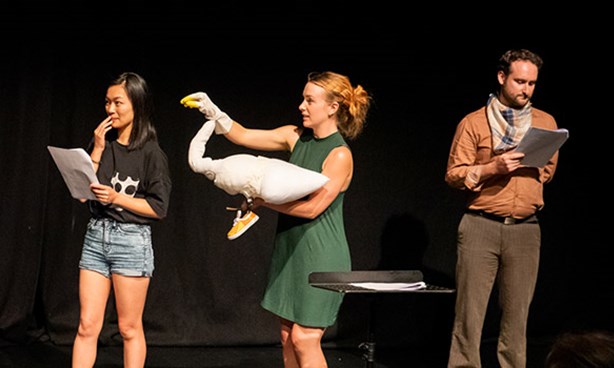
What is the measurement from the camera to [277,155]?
4.88 m

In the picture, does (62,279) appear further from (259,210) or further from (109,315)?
(259,210)

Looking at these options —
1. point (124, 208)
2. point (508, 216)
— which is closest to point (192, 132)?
point (124, 208)

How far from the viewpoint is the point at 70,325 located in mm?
4668

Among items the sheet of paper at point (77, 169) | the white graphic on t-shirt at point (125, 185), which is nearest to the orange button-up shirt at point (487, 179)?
the white graphic on t-shirt at point (125, 185)

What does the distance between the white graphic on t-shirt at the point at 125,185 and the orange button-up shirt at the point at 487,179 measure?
52.9 inches

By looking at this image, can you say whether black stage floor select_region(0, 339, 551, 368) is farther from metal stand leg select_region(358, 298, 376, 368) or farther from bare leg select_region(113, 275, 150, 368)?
metal stand leg select_region(358, 298, 376, 368)

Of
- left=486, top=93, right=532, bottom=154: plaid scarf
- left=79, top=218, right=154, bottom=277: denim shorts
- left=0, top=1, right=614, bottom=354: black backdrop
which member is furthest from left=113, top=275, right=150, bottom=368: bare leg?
left=486, top=93, right=532, bottom=154: plaid scarf

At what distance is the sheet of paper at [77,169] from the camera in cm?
318

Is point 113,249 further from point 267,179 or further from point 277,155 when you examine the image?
point 277,155

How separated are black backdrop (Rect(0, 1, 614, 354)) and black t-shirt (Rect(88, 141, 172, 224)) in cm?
126

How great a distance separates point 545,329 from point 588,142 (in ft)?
3.80

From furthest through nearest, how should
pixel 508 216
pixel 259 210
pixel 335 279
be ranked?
pixel 259 210 < pixel 508 216 < pixel 335 279

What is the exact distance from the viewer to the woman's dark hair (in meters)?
3.45

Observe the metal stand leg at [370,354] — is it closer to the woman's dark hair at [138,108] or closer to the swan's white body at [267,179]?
the swan's white body at [267,179]
